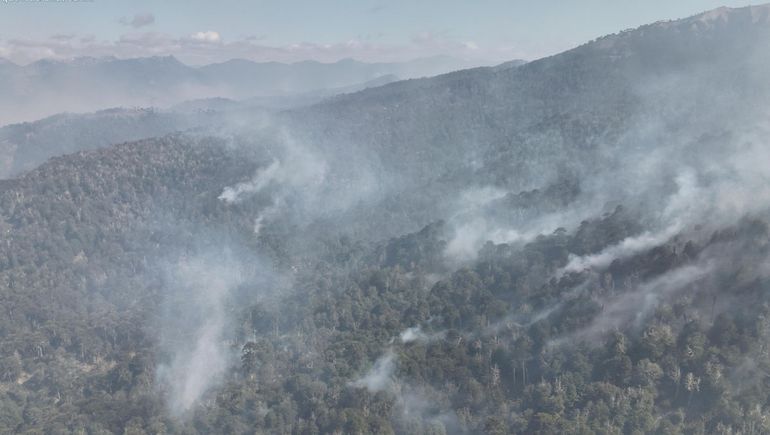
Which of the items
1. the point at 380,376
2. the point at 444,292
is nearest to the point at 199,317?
the point at 444,292

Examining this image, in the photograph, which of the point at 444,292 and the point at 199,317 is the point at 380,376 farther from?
the point at 199,317

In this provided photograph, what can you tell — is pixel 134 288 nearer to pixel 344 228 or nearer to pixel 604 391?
pixel 344 228

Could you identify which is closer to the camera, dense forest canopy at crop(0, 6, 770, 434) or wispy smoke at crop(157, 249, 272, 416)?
dense forest canopy at crop(0, 6, 770, 434)

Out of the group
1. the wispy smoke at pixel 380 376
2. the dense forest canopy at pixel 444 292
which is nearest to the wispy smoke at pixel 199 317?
the dense forest canopy at pixel 444 292

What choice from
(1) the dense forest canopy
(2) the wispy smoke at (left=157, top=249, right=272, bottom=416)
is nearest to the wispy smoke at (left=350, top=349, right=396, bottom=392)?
(1) the dense forest canopy

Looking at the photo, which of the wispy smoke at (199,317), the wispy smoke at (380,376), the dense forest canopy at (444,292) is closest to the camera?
the dense forest canopy at (444,292)

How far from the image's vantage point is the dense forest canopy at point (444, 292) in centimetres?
7950

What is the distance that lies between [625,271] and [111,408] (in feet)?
264

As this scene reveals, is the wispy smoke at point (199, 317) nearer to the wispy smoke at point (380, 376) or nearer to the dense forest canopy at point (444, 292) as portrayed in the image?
the dense forest canopy at point (444, 292)

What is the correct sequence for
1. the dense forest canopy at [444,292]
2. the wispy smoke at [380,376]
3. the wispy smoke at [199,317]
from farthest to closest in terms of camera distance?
the wispy smoke at [199,317] → the wispy smoke at [380,376] → the dense forest canopy at [444,292]

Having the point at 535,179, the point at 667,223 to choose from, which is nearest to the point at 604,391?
the point at 667,223

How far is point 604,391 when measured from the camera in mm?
76062

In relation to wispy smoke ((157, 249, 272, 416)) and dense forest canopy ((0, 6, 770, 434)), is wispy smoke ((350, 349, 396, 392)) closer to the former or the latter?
dense forest canopy ((0, 6, 770, 434))

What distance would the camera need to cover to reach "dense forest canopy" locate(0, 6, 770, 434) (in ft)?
261
